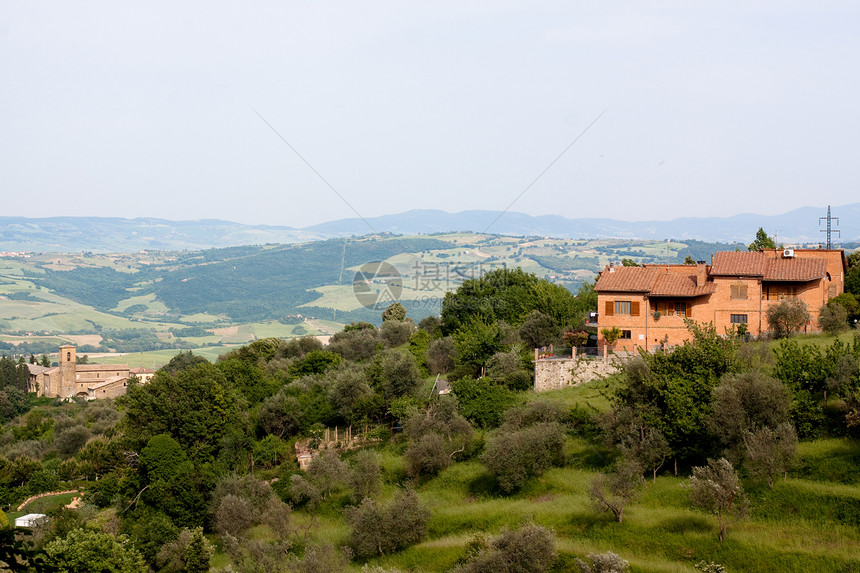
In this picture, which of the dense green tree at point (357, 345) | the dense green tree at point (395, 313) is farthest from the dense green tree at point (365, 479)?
the dense green tree at point (395, 313)

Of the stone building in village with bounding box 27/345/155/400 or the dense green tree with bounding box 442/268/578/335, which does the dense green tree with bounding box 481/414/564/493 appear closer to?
the dense green tree with bounding box 442/268/578/335

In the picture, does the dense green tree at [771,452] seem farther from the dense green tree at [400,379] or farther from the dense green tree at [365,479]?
the dense green tree at [400,379]

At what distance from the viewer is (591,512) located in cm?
2342

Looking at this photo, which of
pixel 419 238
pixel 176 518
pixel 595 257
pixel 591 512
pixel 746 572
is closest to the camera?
pixel 746 572

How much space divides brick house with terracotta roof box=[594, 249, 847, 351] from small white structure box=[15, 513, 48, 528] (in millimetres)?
24632

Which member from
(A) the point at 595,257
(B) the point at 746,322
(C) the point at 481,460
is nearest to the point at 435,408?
(C) the point at 481,460

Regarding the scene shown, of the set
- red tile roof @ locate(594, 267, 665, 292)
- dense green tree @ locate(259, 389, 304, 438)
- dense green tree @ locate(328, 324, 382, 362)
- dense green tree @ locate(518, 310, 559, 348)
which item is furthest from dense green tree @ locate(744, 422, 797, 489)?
dense green tree @ locate(328, 324, 382, 362)

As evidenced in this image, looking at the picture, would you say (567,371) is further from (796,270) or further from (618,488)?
(618,488)

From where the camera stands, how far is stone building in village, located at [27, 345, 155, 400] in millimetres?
107562

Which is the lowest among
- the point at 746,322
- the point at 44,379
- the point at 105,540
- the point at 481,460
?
the point at 44,379

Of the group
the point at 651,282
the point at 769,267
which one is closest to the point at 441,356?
the point at 651,282

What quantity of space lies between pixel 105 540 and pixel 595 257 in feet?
498

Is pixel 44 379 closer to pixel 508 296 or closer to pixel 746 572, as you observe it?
pixel 508 296

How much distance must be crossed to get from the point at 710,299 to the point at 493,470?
1470 centimetres
